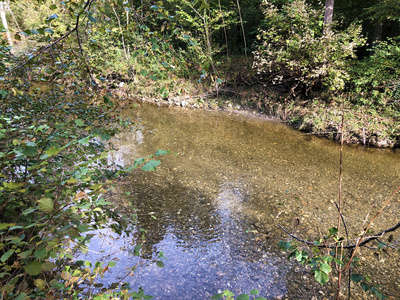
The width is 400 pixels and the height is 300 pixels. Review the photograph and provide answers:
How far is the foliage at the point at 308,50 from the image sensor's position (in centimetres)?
892

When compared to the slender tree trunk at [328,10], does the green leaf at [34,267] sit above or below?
below

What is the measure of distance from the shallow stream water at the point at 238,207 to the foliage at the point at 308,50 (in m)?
2.77

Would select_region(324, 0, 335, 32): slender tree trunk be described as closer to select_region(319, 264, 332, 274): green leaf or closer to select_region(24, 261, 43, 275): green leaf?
select_region(319, 264, 332, 274): green leaf

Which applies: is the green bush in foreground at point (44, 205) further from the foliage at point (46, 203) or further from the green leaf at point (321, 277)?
the green leaf at point (321, 277)

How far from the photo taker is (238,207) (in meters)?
4.51

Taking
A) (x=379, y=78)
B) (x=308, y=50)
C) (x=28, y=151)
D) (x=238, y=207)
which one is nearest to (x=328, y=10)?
(x=308, y=50)

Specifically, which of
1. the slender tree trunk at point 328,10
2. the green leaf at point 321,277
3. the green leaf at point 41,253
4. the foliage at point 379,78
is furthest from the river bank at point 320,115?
the green leaf at point 41,253

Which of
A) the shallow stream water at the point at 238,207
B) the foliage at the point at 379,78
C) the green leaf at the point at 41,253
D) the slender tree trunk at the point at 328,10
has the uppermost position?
the slender tree trunk at the point at 328,10

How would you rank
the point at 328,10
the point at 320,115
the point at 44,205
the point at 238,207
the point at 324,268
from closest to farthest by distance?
1. the point at 44,205
2. the point at 324,268
3. the point at 238,207
4. the point at 320,115
5. the point at 328,10

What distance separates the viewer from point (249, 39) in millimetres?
16359

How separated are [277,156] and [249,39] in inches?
490

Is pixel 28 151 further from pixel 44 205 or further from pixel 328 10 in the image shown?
pixel 328 10

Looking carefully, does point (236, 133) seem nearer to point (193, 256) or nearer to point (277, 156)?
point (277, 156)

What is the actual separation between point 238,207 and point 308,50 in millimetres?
7948
